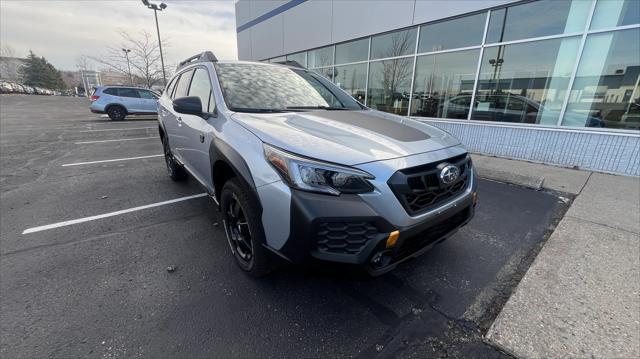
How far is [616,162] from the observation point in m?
5.34

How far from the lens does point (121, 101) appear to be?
1412cm

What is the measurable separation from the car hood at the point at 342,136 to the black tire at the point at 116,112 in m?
15.6

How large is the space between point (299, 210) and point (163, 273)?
63.5 inches

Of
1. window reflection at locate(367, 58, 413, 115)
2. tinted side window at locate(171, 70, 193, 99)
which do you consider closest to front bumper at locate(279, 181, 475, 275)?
tinted side window at locate(171, 70, 193, 99)

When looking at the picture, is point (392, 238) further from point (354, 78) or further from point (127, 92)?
point (127, 92)

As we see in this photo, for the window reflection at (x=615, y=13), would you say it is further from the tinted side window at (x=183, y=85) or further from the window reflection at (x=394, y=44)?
the tinted side window at (x=183, y=85)

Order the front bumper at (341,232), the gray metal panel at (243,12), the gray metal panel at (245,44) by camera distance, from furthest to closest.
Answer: the gray metal panel at (245,44) < the gray metal panel at (243,12) < the front bumper at (341,232)

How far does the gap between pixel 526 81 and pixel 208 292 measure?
7768mm

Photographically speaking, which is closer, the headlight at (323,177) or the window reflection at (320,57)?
the headlight at (323,177)

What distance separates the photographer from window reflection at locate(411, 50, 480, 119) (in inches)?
290

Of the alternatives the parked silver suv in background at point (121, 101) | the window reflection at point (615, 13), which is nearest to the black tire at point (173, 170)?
the window reflection at point (615, 13)

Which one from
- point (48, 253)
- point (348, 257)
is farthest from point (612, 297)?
point (48, 253)

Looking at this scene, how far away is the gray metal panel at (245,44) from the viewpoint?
17.9 metres

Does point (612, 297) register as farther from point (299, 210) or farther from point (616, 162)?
point (616, 162)
